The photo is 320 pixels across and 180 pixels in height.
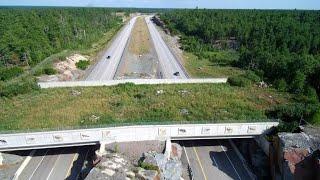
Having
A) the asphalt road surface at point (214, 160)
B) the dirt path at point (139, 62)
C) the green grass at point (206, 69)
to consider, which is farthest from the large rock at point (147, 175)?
the green grass at point (206, 69)

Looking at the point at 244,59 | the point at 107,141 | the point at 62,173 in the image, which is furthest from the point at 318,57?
the point at 62,173

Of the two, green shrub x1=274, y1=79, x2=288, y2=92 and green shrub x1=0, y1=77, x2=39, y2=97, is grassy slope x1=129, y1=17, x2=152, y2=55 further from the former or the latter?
green shrub x1=274, y1=79, x2=288, y2=92

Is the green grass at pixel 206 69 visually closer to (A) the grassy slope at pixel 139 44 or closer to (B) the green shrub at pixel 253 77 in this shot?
(B) the green shrub at pixel 253 77

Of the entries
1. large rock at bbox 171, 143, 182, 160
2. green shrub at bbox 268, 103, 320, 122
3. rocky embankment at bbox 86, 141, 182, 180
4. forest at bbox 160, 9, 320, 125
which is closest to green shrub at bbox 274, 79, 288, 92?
forest at bbox 160, 9, 320, 125

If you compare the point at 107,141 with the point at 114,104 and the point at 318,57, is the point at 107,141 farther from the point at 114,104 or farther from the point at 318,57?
the point at 318,57

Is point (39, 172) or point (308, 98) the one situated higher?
point (308, 98)
